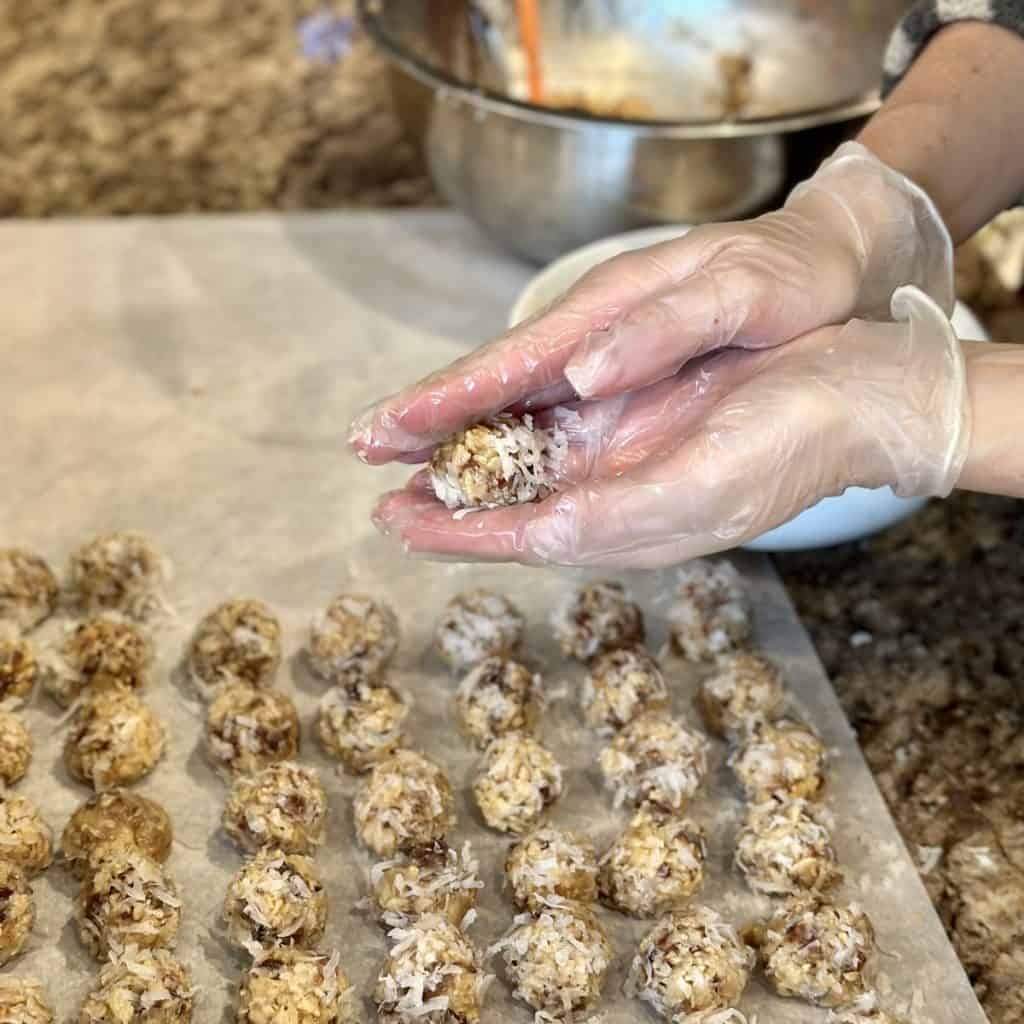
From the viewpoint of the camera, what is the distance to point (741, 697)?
150cm

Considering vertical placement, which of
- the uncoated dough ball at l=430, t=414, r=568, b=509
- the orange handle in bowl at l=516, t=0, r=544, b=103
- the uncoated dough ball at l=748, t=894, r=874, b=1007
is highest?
the orange handle in bowl at l=516, t=0, r=544, b=103

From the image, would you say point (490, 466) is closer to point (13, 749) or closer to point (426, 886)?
point (426, 886)

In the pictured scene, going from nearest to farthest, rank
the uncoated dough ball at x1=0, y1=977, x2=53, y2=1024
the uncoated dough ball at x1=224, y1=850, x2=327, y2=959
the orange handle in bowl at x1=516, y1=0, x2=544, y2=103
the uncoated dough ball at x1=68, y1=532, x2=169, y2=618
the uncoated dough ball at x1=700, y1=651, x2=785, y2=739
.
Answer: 1. the uncoated dough ball at x1=0, y1=977, x2=53, y2=1024
2. the uncoated dough ball at x1=224, y1=850, x2=327, y2=959
3. the uncoated dough ball at x1=700, y1=651, x2=785, y2=739
4. the uncoated dough ball at x1=68, y1=532, x2=169, y2=618
5. the orange handle in bowl at x1=516, y1=0, x2=544, y2=103

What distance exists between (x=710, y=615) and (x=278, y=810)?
0.60 m

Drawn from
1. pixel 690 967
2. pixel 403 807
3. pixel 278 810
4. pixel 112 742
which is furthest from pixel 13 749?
pixel 690 967

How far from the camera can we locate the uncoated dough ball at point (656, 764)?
141 centimetres

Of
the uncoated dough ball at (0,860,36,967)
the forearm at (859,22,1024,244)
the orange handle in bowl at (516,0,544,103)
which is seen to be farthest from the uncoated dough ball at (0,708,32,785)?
the orange handle in bowl at (516,0,544,103)

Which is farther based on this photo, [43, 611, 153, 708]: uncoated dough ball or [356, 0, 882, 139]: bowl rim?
[356, 0, 882, 139]: bowl rim

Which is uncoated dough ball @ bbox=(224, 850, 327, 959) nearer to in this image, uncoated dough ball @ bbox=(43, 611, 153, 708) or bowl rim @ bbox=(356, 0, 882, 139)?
uncoated dough ball @ bbox=(43, 611, 153, 708)

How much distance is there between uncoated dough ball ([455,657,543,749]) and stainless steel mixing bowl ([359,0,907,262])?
809mm

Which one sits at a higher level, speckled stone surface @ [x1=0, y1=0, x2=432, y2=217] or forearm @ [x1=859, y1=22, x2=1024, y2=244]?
forearm @ [x1=859, y1=22, x2=1024, y2=244]

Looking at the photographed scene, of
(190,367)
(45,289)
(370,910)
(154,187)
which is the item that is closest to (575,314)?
(370,910)

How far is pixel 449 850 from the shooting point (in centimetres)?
135

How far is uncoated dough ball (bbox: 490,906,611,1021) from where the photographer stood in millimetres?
1218
